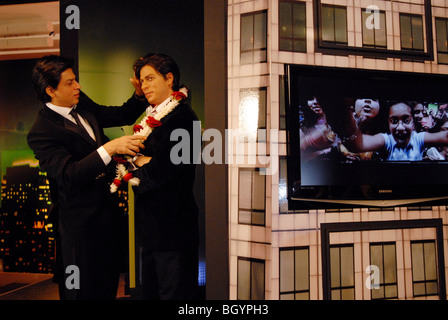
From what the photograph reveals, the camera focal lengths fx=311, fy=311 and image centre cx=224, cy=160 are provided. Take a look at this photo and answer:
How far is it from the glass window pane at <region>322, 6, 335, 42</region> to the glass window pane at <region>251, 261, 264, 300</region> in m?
1.56

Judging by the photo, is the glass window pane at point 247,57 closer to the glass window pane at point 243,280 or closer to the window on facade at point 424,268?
the glass window pane at point 243,280

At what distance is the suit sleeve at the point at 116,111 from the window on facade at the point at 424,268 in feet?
6.98

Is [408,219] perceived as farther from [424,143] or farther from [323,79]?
[323,79]

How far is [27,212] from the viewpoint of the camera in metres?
2.51

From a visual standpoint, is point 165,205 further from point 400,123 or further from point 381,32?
point 381,32

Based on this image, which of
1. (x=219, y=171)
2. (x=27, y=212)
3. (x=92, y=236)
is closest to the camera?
(x=92, y=236)

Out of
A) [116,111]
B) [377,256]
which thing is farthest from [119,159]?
[377,256]

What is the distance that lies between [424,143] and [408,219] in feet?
1.78

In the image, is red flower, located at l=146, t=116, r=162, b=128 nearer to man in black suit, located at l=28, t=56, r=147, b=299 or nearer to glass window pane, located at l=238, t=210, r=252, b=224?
man in black suit, located at l=28, t=56, r=147, b=299

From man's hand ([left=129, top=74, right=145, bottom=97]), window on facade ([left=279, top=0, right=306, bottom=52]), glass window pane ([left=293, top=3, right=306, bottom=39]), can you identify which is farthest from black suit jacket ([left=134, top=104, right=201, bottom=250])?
glass window pane ([left=293, top=3, right=306, bottom=39])

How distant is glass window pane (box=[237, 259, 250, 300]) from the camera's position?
202 cm

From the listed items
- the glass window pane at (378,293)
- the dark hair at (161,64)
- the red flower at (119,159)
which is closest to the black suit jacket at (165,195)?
the red flower at (119,159)

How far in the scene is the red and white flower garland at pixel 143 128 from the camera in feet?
6.08
